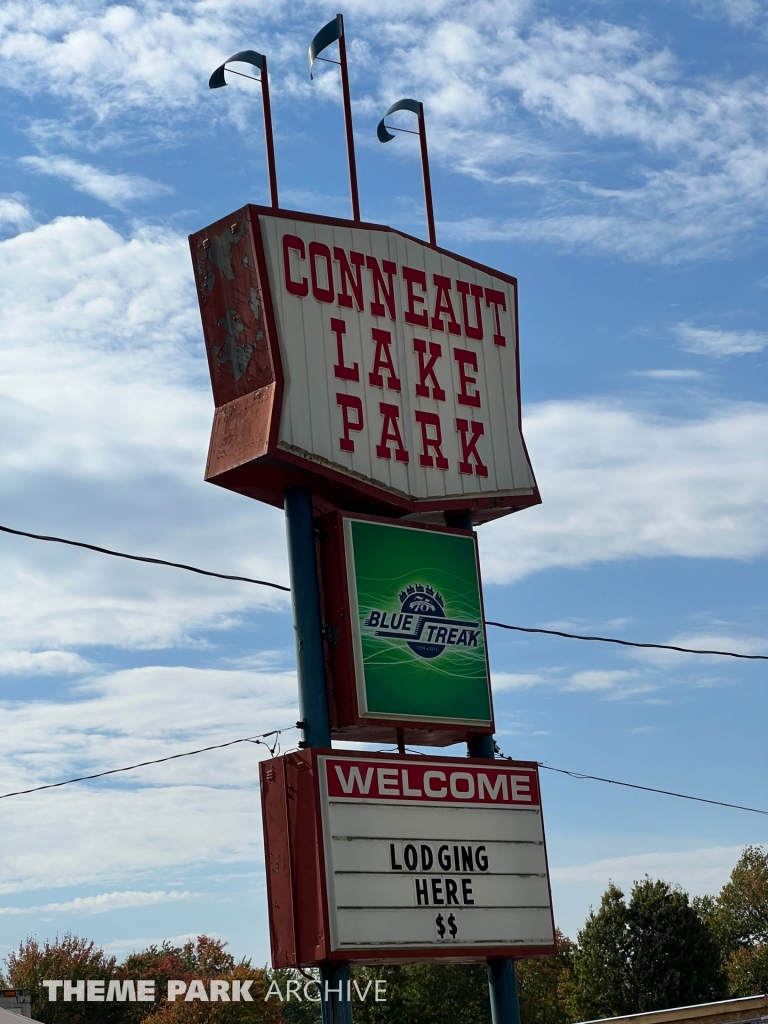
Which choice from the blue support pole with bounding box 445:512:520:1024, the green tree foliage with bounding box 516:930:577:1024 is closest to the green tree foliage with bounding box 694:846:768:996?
the green tree foliage with bounding box 516:930:577:1024

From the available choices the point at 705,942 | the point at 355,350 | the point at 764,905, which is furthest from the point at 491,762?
the point at 764,905

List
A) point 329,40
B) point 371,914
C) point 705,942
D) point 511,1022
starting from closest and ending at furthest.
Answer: point 371,914, point 511,1022, point 329,40, point 705,942

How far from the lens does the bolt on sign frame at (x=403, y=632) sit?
13.7 meters

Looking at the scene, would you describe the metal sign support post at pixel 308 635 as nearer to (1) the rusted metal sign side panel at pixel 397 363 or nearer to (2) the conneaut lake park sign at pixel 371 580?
(2) the conneaut lake park sign at pixel 371 580

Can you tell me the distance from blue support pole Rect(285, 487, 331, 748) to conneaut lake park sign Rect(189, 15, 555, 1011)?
0.07 ft

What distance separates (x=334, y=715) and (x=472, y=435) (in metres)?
3.99

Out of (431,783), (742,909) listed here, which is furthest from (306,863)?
(742,909)

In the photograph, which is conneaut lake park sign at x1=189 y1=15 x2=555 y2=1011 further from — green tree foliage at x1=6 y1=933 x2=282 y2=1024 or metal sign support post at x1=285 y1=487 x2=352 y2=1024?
green tree foliage at x1=6 y1=933 x2=282 y2=1024

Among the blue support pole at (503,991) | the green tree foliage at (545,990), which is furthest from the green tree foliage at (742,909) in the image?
the blue support pole at (503,991)

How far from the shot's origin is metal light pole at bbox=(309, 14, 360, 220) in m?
15.7

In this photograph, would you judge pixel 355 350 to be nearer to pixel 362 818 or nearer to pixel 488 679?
pixel 488 679

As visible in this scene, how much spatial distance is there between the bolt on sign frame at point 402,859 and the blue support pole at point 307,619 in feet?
1.42

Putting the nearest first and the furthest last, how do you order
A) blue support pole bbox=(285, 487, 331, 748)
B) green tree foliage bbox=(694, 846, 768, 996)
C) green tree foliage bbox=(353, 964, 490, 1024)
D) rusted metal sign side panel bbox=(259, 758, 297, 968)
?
rusted metal sign side panel bbox=(259, 758, 297, 968) < blue support pole bbox=(285, 487, 331, 748) < green tree foliage bbox=(353, 964, 490, 1024) < green tree foliage bbox=(694, 846, 768, 996)

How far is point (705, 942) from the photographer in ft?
158
